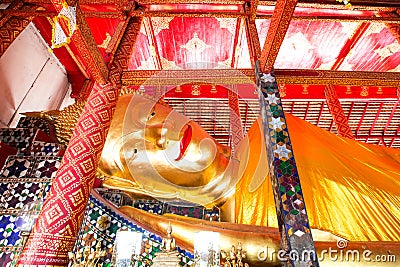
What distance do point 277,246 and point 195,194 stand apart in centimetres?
159

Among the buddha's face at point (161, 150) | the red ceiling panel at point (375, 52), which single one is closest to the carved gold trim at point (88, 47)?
the buddha's face at point (161, 150)

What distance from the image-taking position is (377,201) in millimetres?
3363

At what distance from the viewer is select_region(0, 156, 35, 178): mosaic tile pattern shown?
3.34m

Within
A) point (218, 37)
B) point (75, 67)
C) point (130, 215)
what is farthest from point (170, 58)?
point (130, 215)

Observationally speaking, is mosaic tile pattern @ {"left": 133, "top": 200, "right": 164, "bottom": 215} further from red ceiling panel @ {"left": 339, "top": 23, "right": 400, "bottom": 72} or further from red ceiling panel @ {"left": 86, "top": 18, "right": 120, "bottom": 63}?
red ceiling panel @ {"left": 339, "top": 23, "right": 400, "bottom": 72}

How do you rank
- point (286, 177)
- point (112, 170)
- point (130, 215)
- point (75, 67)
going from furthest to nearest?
1. point (75, 67)
2. point (112, 170)
3. point (130, 215)
4. point (286, 177)

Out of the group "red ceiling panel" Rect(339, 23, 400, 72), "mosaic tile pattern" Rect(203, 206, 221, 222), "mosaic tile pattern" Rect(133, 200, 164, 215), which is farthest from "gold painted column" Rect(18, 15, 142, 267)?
"red ceiling panel" Rect(339, 23, 400, 72)

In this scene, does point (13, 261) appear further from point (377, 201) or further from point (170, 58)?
point (170, 58)

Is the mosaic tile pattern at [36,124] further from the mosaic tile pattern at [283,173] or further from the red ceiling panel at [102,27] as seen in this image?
the mosaic tile pattern at [283,173]

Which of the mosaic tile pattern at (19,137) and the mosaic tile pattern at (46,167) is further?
the mosaic tile pattern at (19,137)

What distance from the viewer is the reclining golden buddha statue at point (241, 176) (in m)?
3.11

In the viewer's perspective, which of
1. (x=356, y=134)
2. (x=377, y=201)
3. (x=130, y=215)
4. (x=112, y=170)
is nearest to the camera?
(x=130, y=215)

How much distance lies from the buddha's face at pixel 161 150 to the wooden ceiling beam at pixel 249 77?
0.40 m

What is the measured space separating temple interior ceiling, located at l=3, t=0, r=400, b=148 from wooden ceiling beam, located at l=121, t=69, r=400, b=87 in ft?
0.04
